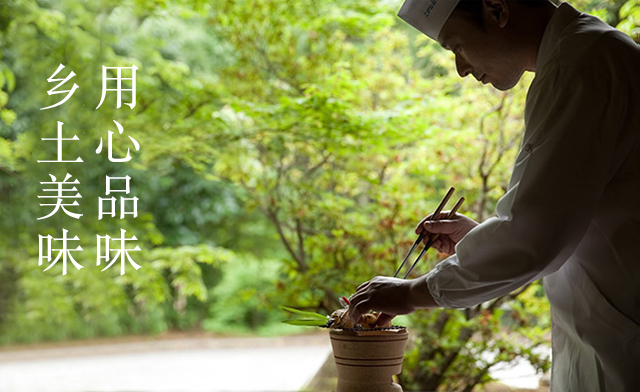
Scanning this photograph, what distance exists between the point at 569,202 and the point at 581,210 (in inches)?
0.9

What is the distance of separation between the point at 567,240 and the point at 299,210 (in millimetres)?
3005

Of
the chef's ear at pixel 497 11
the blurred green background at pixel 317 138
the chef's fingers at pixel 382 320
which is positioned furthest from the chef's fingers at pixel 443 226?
the blurred green background at pixel 317 138

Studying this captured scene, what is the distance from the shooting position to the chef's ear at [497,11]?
3.38 ft

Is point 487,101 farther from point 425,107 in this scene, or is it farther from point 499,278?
point 499,278

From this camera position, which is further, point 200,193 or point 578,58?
point 200,193

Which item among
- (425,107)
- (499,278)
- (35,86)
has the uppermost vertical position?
(35,86)

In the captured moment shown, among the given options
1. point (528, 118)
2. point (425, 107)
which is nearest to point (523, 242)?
point (528, 118)

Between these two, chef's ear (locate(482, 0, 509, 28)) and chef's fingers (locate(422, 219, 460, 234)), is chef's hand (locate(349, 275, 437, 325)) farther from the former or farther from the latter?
chef's ear (locate(482, 0, 509, 28))

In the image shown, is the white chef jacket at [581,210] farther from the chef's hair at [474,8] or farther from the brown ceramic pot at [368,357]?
the brown ceramic pot at [368,357]

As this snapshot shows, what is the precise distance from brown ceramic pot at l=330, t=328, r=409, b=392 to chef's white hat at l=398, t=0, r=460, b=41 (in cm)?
57

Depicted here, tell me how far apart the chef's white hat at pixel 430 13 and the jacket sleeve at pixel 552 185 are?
0.21 m

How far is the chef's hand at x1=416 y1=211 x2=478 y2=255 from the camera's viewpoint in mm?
1302

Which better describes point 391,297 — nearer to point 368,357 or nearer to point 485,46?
point 368,357

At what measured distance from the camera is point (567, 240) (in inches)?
35.9
